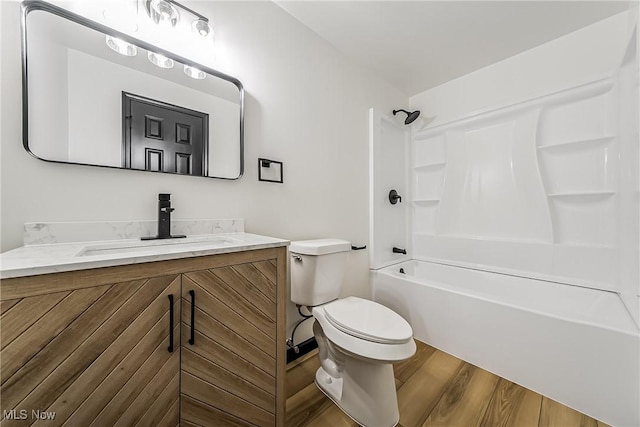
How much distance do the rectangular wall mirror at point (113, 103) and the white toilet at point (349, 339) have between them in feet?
2.50

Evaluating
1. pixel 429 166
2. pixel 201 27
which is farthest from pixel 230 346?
pixel 429 166

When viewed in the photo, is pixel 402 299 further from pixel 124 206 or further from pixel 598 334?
pixel 124 206

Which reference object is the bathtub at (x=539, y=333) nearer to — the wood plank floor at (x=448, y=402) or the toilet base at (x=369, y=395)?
the wood plank floor at (x=448, y=402)

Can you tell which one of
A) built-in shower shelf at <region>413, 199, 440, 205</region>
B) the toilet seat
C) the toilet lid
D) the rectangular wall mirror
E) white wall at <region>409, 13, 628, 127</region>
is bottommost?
the toilet seat

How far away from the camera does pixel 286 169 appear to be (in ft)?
5.21

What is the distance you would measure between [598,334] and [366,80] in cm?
227

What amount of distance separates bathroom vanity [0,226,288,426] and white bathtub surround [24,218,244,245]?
0.05 metres

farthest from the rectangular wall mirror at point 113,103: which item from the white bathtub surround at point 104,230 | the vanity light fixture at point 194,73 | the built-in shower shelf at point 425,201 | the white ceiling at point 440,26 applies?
the built-in shower shelf at point 425,201

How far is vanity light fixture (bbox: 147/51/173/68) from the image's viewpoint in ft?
3.59

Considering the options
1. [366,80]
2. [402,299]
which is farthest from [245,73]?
[402,299]

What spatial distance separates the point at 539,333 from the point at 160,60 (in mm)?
2458

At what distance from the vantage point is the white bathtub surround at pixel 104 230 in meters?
0.86

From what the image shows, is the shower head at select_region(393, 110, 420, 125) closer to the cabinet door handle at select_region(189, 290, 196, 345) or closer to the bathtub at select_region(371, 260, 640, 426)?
the bathtub at select_region(371, 260, 640, 426)

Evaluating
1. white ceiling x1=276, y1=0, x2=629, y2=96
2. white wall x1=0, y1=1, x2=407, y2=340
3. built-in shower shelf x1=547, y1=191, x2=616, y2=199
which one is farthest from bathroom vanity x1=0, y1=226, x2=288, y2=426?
built-in shower shelf x1=547, y1=191, x2=616, y2=199
